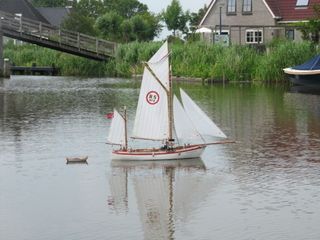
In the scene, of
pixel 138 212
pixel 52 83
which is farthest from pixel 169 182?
pixel 52 83

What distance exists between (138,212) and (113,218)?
35.2 inches

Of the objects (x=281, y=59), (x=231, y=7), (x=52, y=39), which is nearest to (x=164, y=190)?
(x=281, y=59)

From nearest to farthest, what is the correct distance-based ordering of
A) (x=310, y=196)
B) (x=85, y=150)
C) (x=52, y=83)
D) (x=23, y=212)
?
1. (x=23, y=212)
2. (x=310, y=196)
3. (x=85, y=150)
4. (x=52, y=83)

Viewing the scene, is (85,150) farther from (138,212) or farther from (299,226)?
(299,226)

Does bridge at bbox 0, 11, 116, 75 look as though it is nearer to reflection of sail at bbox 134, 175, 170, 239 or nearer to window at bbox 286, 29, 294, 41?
window at bbox 286, 29, 294, 41

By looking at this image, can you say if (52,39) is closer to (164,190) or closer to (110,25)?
(110,25)

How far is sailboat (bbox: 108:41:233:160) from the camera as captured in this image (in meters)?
28.6

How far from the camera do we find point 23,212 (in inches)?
853

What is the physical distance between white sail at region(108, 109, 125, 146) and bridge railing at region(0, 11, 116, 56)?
1920 inches

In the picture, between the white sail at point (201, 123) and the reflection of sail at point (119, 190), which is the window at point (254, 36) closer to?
the white sail at point (201, 123)

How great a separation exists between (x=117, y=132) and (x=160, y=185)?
4.63 metres

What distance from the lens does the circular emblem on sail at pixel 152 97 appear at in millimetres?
28883

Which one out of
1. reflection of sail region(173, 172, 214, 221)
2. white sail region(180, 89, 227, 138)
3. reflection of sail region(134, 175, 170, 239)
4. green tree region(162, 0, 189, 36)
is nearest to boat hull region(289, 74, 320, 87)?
white sail region(180, 89, 227, 138)

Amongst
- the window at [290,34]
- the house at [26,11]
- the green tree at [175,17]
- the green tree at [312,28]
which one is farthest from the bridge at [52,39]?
the house at [26,11]
